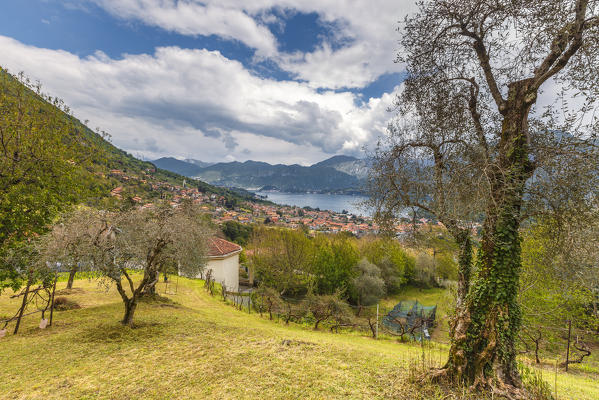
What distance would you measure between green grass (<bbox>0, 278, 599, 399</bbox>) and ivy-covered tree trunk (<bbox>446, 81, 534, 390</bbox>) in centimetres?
78

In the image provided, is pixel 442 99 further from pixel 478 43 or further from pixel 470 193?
pixel 470 193

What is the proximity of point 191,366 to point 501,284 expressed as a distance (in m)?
6.75

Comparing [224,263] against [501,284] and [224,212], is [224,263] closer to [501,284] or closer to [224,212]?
[501,284]

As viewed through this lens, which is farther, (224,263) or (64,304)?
(224,263)

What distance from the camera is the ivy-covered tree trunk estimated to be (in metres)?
4.30

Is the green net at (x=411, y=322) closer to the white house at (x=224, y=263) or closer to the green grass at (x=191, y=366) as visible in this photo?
the green grass at (x=191, y=366)

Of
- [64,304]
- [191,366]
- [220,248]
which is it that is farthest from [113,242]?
[220,248]

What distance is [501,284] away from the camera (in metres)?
4.42

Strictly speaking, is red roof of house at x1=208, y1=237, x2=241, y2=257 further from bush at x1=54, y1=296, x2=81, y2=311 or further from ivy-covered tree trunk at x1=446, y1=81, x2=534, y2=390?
ivy-covered tree trunk at x1=446, y1=81, x2=534, y2=390

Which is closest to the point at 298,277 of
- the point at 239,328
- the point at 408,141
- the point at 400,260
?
the point at 400,260

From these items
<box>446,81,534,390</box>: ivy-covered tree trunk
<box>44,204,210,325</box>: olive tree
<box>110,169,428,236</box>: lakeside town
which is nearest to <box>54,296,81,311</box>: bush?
<box>44,204,210,325</box>: olive tree

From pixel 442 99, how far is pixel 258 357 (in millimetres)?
8006

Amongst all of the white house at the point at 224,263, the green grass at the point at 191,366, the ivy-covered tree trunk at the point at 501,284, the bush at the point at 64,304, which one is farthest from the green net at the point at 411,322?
the white house at the point at 224,263

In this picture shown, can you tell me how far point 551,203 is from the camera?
13.8 feet
